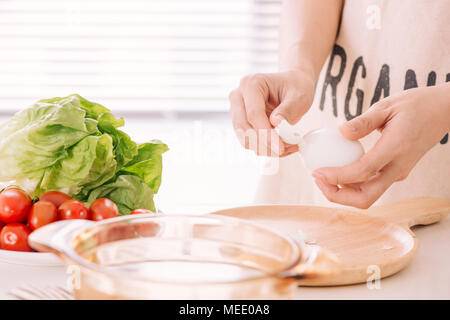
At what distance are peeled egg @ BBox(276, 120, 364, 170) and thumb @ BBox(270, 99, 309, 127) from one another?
0.07m

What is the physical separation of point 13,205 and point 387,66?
0.90m

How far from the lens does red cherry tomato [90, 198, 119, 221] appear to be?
0.78 meters

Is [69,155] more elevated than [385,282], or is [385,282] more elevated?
[69,155]

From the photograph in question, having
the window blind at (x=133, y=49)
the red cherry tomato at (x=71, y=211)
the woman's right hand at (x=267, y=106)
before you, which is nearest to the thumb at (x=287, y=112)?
the woman's right hand at (x=267, y=106)

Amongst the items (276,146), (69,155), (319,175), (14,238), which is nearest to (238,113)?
(276,146)

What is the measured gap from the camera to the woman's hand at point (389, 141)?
863mm

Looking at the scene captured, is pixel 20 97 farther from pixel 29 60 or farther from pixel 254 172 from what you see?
pixel 254 172

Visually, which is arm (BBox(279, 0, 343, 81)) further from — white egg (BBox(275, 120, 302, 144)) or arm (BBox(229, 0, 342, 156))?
white egg (BBox(275, 120, 302, 144))

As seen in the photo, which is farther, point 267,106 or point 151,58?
point 151,58

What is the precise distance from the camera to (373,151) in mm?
872

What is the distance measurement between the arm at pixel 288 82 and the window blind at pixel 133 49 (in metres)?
2.10

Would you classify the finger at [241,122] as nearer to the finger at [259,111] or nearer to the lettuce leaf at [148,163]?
the finger at [259,111]

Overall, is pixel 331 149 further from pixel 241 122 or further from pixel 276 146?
pixel 241 122

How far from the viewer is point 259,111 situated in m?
1.00
